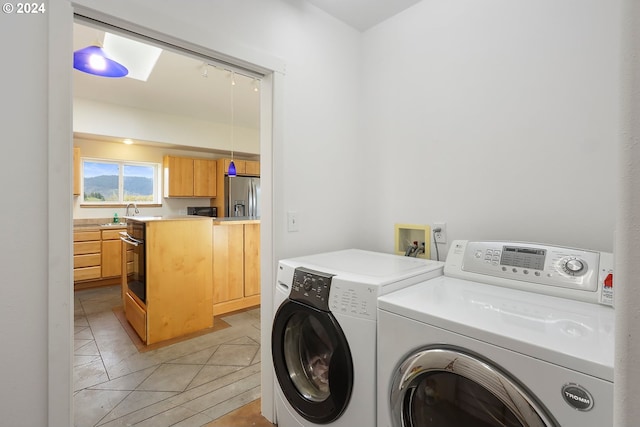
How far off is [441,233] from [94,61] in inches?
98.2

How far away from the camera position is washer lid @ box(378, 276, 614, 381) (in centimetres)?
71

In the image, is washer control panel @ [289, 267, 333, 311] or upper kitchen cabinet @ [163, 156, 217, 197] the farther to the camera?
upper kitchen cabinet @ [163, 156, 217, 197]

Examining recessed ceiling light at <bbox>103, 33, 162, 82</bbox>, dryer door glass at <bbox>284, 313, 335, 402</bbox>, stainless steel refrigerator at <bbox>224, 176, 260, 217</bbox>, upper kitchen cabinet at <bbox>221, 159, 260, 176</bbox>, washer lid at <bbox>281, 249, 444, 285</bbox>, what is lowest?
dryer door glass at <bbox>284, 313, 335, 402</bbox>

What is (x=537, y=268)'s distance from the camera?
1.22 meters

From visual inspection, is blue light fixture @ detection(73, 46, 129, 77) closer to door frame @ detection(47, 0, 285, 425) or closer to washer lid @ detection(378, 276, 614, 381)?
door frame @ detection(47, 0, 285, 425)

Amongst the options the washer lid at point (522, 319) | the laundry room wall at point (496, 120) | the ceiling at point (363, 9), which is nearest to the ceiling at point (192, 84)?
the ceiling at point (363, 9)

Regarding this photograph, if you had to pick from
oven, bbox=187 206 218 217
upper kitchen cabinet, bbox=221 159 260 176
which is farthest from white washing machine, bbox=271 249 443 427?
oven, bbox=187 206 218 217

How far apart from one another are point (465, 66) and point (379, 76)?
0.61 m

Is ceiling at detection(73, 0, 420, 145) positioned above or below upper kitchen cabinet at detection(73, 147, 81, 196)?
above

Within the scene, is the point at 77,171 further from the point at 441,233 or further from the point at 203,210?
the point at 441,233

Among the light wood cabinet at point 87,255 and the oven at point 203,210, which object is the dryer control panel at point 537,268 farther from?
the oven at point 203,210

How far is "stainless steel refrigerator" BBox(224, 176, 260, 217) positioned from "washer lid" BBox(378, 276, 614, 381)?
15.7ft

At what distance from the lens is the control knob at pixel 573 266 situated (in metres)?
1.13

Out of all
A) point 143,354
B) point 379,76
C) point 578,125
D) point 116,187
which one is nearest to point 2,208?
point 143,354
